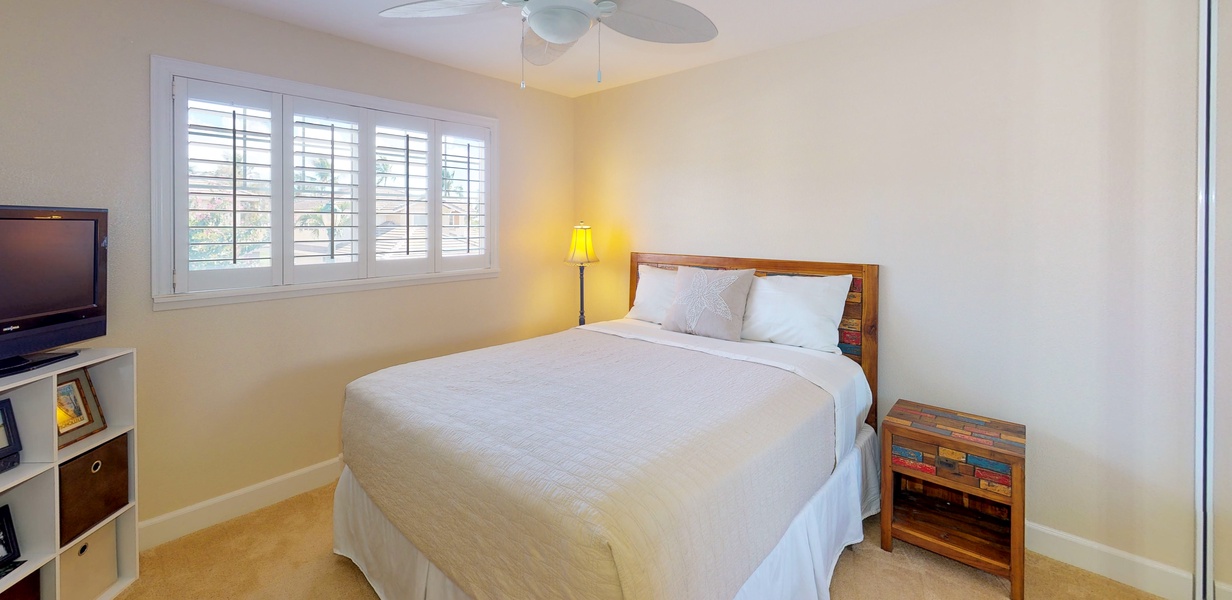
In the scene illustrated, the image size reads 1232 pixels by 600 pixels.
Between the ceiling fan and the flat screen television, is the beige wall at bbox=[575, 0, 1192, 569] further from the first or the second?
the flat screen television

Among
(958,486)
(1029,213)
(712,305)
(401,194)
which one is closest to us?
(958,486)

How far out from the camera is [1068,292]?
7.07 ft

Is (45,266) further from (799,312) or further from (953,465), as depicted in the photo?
(953,465)

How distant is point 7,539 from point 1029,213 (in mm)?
3827

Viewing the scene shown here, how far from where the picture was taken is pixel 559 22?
64.9 inches

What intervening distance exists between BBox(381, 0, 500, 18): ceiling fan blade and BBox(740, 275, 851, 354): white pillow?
1.88 meters

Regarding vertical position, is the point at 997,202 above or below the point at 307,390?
above

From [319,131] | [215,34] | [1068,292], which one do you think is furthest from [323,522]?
[1068,292]

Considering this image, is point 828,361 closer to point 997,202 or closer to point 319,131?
point 997,202

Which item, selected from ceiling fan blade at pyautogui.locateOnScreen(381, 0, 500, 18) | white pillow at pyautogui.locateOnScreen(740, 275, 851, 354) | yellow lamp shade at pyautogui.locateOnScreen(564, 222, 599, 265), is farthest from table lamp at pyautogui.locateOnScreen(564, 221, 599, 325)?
ceiling fan blade at pyautogui.locateOnScreen(381, 0, 500, 18)

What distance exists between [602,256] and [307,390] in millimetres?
2098

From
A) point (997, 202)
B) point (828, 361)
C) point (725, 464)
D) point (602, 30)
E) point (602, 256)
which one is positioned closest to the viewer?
point (725, 464)

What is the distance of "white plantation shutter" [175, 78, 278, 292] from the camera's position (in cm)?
235

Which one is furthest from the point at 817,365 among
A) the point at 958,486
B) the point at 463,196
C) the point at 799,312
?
the point at 463,196
